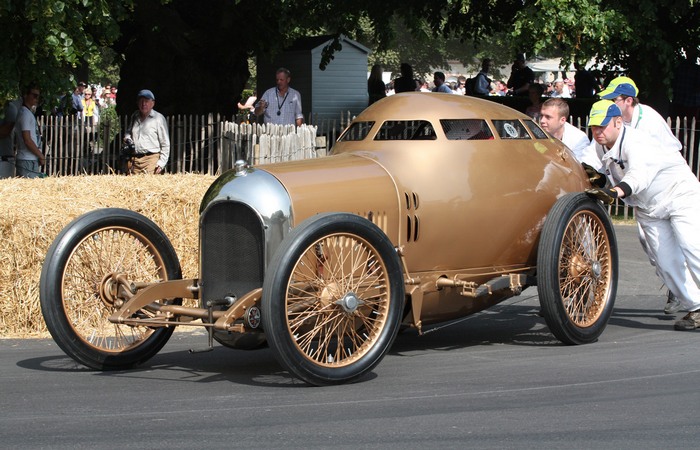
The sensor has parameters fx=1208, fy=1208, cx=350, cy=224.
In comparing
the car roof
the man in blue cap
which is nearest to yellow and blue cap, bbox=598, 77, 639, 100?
the man in blue cap

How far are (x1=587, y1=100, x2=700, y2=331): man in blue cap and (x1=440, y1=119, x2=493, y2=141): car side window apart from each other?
1310mm

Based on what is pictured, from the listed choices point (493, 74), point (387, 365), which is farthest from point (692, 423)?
point (493, 74)

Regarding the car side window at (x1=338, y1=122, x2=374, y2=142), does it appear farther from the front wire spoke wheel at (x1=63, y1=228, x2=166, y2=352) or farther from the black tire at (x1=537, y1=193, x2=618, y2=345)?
the front wire spoke wheel at (x1=63, y1=228, x2=166, y2=352)

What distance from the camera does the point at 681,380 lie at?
750 centimetres

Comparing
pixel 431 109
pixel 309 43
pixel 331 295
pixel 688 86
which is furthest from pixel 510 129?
pixel 309 43

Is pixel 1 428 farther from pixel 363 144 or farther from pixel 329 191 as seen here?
pixel 363 144

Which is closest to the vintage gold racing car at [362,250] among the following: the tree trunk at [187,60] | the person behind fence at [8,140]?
the person behind fence at [8,140]

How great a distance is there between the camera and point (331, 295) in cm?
725

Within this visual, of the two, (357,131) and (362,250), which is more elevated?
(357,131)

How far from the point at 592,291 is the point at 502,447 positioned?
3.42 meters

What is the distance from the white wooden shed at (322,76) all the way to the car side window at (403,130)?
20343mm

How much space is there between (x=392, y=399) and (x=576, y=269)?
2534 millimetres

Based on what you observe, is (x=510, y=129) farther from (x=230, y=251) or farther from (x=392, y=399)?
(x=392, y=399)

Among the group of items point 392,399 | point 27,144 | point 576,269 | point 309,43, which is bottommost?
point 392,399
